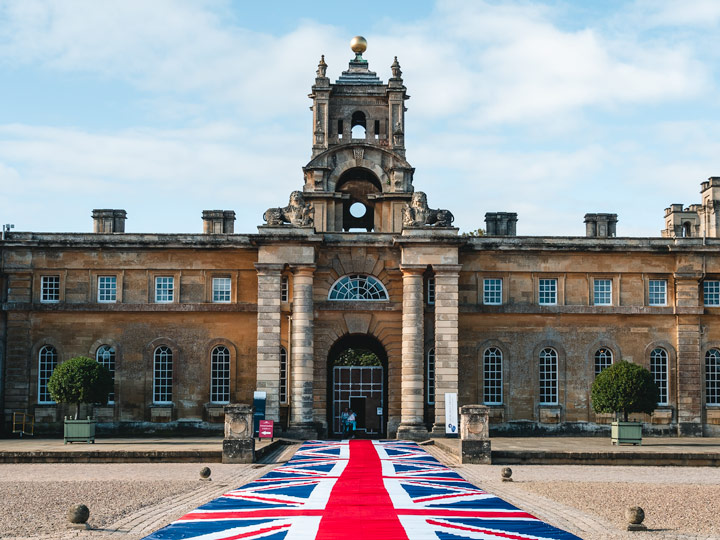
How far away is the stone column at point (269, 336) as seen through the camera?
113ft

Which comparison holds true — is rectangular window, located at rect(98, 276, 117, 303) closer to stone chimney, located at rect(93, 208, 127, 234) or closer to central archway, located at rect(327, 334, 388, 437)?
stone chimney, located at rect(93, 208, 127, 234)

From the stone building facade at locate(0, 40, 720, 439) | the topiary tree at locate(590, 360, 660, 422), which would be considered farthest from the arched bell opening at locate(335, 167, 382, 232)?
the topiary tree at locate(590, 360, 660, 422)

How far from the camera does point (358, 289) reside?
3644 cm

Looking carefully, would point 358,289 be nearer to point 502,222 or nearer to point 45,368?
point 502,222

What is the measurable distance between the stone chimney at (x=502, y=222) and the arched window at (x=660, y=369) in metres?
7.94

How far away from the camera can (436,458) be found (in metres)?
27.5

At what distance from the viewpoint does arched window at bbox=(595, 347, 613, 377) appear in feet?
121

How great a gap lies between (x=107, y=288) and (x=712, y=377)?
2533 centimetres

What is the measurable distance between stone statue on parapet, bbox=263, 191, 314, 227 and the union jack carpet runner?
43.3 feet

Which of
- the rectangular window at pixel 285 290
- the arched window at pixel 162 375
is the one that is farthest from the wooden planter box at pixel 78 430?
the rectangular window at pixel 285 290

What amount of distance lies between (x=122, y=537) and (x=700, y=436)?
1126 inches

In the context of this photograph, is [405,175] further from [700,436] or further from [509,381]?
[700,436]

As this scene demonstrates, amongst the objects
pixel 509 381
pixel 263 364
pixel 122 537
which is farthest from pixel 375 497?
pixel 509 381

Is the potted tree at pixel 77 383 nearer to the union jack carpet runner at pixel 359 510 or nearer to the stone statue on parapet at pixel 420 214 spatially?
the union jack carpet runner at pixel 359 510
